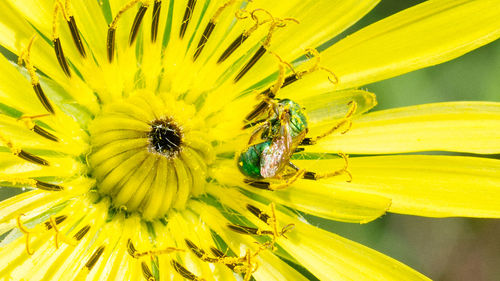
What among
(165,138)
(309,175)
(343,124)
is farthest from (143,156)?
(343,124)

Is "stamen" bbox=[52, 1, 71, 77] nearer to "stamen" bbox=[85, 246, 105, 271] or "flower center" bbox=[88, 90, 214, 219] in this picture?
"flower center" bbox=[88, 90, 214, 219]

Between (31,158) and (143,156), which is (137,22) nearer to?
(143,156)

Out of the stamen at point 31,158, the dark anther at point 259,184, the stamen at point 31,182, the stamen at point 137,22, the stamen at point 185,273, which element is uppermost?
the stamen at point 137,22

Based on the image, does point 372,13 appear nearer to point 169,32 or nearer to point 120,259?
point 169,32

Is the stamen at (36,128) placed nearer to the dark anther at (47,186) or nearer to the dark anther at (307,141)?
the dark anther at (47,186)

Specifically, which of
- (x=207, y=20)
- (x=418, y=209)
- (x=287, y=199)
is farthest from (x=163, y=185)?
(x=418, y=209)

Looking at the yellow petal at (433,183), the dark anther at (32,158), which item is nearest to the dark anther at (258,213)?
the yellow petal at (433,183)

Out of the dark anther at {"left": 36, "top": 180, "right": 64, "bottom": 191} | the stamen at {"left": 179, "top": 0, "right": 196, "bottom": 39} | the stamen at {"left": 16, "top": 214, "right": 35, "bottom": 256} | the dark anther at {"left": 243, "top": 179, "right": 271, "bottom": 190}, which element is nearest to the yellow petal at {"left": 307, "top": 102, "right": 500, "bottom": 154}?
the dark anther at {"left": 243, "top": 179, "right": 271, "bottom": 190}
